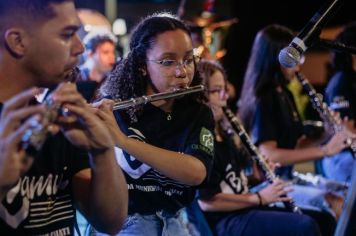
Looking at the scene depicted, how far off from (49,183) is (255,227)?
1.64m

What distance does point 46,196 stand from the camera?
59.0 inches

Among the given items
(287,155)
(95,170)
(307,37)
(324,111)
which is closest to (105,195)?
(95,170)

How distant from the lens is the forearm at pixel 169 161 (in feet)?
6.25

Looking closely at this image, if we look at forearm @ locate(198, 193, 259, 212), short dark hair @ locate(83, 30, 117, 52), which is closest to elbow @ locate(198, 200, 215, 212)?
forearm @ locate(198, 193, 259, 212)

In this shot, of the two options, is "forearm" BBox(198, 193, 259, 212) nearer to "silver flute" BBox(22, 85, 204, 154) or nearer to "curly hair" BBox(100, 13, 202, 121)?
"curly hair" BBox(100, 13, 202, 121)

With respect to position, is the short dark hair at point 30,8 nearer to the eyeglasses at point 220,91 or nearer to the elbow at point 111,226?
the elbow at point 111,226

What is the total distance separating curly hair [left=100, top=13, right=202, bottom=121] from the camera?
2.24 metres

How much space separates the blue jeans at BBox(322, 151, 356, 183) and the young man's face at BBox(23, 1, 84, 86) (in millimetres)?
3075

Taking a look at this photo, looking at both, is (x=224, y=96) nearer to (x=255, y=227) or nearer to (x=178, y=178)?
(x=255, y=227)

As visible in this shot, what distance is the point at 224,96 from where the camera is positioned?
316 centimetres

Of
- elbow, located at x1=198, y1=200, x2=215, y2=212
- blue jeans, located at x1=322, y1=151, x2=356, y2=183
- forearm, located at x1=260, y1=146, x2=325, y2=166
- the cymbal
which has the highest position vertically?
the cymbal

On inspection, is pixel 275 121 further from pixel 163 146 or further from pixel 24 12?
pixel 24 12

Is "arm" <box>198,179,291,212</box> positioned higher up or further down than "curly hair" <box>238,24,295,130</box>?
further down

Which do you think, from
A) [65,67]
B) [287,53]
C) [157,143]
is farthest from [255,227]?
[65,67]
